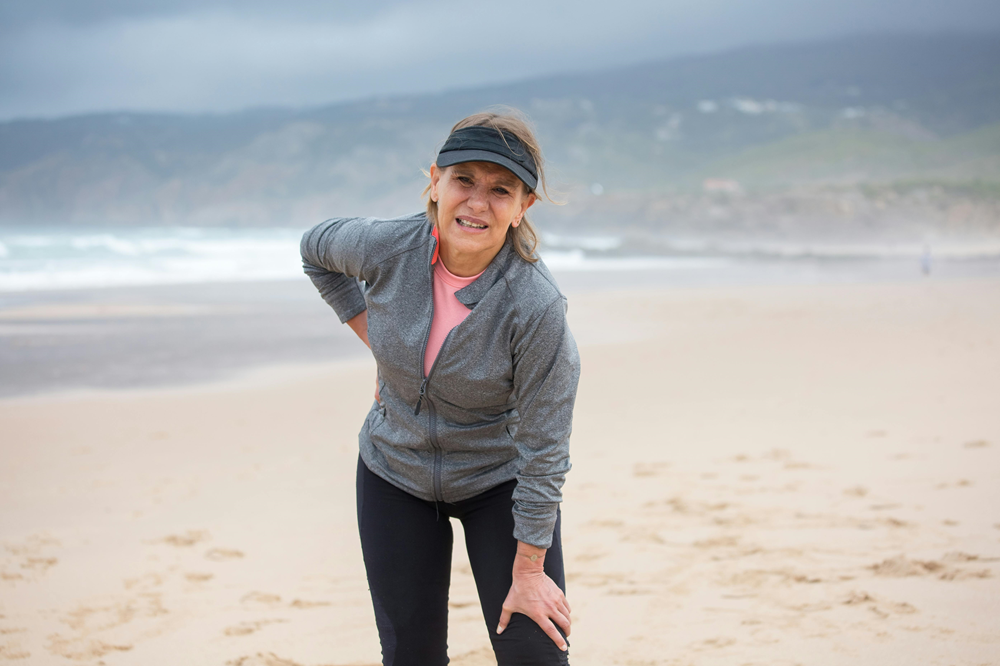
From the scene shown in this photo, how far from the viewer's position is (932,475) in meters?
4.65

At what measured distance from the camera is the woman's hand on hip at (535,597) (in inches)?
76.1

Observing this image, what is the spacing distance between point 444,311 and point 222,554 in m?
2.53

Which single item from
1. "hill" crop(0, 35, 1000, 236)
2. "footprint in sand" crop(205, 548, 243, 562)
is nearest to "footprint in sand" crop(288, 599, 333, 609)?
"footprint in sand" crop(205, 548, 243, 562)

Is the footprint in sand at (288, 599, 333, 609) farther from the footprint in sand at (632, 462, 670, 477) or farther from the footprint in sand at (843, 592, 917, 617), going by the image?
the footprint in sand at (632, 462, 670, 477)

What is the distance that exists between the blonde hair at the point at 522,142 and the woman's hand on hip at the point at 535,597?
2.43ft

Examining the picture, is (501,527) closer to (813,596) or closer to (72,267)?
(813,596)

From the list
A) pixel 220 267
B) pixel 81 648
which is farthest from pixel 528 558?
pixel 220 267

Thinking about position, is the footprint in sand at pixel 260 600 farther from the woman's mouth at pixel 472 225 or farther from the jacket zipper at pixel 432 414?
the woman's mouth at pixel 472 225

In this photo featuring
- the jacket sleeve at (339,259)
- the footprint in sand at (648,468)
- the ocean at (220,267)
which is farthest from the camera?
the ocean at (220,267)

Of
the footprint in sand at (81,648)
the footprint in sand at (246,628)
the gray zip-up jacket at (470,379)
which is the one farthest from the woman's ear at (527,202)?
the footprint in sand at (81,648)

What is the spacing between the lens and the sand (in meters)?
3.01

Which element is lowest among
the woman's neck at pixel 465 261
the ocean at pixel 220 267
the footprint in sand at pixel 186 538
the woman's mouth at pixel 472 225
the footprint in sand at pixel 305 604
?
the footprint in sand at pixel 305 604

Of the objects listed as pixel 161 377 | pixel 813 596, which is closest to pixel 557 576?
pixel 813 596

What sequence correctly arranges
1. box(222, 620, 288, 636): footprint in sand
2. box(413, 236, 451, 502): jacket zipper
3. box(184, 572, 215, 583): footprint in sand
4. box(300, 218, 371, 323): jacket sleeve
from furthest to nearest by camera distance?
box(184, 572, 215, 583): footprint in sand → box(222, 620, 288, 636): footprint in sand → box(300, 218, 371, 323): jacket sleeve → box(413, 236, 451, 502): jacket zipper
